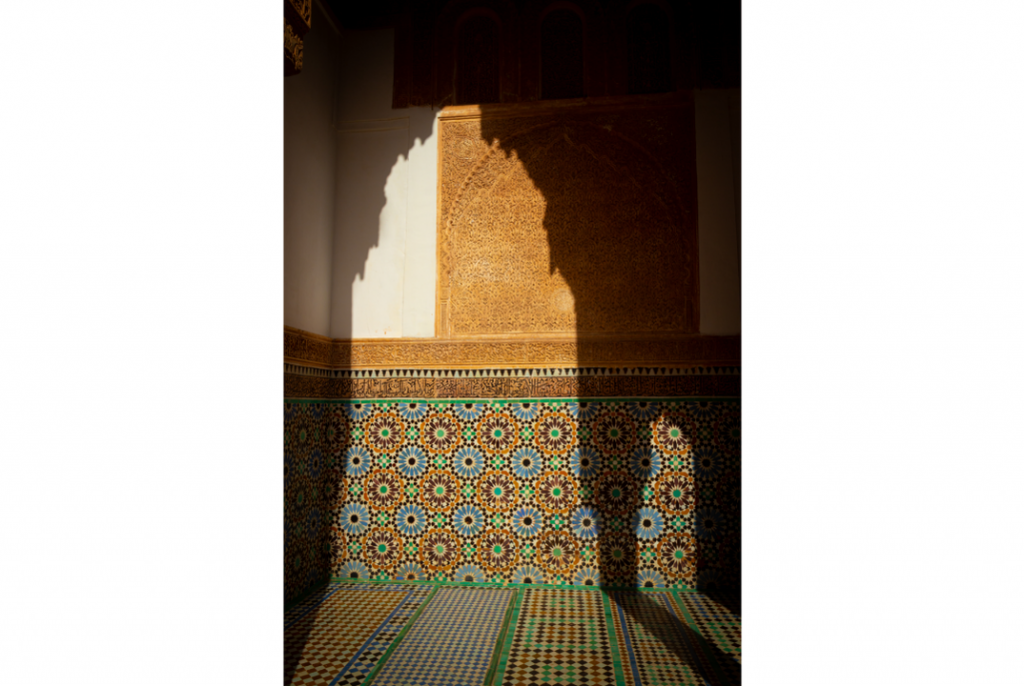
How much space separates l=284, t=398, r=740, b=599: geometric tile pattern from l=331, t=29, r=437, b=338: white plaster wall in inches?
15.9

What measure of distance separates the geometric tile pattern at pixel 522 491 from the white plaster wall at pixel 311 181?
16.6 inches

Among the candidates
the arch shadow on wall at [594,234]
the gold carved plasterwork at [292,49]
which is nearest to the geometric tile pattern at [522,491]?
the arch shadow on wall at [594,234]

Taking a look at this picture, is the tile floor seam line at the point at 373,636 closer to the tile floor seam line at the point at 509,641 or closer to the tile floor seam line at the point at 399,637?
the tile floor seam line at the point at 399,637

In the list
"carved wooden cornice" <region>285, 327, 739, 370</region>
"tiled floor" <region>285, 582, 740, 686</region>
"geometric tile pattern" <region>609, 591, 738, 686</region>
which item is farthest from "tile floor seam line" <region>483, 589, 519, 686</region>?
"carved wooden cornice" <region>285, 327, 739, 370</region>

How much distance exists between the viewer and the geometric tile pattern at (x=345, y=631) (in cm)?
162

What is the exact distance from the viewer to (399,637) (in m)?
1.84

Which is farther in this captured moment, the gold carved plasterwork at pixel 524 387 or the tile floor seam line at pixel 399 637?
the gold carved plasterwork at pixel 524 387

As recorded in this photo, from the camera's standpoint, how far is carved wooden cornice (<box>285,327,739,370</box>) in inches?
92.0

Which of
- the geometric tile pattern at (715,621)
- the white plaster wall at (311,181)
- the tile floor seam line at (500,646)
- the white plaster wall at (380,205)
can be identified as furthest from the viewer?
the white plaster wall at (380,205)

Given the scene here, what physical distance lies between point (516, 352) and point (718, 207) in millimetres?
1002
